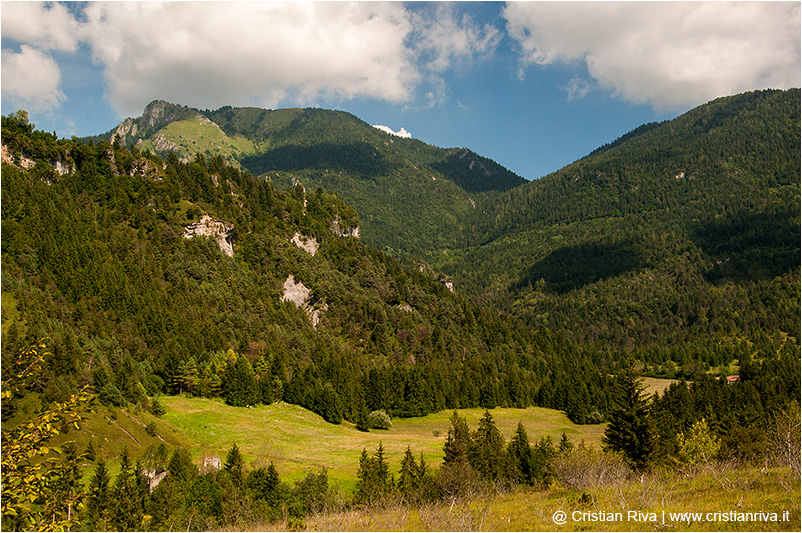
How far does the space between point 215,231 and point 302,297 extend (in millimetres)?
34103

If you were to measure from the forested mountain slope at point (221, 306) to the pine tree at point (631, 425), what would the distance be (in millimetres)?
67043

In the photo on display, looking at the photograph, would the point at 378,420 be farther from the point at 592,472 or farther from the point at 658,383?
the point at 658,383

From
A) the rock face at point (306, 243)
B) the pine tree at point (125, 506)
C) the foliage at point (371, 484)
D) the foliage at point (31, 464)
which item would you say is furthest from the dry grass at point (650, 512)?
the rock face at point (306, 243)

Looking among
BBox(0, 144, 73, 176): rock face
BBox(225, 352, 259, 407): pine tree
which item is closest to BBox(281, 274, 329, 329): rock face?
BBox(225, 352, 259, 407): pine tree

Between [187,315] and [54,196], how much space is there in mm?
48896

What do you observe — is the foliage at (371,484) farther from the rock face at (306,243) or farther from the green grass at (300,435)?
the rock face at (306,243)

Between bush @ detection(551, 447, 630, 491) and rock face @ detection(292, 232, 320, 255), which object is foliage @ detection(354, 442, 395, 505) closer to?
bush @ detection(551, 447, 630, 491)

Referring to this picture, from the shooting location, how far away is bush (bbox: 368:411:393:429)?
107m

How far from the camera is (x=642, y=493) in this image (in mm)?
24703

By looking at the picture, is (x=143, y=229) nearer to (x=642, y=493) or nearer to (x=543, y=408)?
(x=543, y=408)

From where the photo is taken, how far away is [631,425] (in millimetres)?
48000

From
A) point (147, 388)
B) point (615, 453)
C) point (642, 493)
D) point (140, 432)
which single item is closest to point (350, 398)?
point (147, 388)

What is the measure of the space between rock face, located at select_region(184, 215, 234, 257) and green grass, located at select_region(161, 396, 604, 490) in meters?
63.4

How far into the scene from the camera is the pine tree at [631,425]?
47281mm
